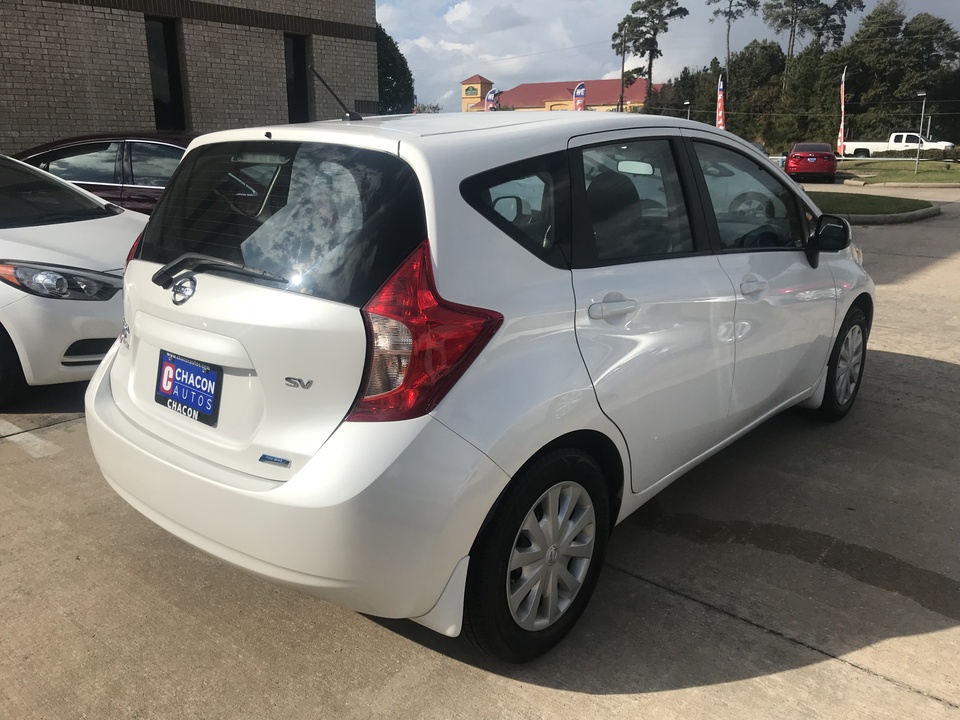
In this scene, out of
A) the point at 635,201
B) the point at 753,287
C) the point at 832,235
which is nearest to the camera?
the point at 635,201

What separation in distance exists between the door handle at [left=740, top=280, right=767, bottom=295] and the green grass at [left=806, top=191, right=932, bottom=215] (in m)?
12.7

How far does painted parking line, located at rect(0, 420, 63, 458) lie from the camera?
4.23 metres

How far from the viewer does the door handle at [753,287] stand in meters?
3.32

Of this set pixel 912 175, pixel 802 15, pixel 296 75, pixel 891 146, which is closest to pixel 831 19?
pixel 802 15

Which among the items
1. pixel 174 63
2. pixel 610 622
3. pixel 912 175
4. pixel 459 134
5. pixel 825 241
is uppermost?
pixel 174 63

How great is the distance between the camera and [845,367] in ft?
14.9

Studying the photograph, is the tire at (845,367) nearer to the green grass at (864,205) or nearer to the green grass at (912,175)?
the green grass at (864,205)

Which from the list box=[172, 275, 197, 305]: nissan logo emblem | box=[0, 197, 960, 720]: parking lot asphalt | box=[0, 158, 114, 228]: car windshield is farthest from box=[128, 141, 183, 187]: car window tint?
box=[172, 275, 197, 305]: nissan logo emblem

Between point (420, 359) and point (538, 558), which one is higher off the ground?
point (420, 359)

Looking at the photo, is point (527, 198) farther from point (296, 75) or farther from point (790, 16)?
point (790, 16)

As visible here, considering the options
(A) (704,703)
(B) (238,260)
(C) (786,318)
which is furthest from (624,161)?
(A) (704,703)

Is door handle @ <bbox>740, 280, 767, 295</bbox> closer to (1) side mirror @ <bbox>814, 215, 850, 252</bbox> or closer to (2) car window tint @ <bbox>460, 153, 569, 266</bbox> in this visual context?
(1) side mirror @ <bbox>814, 215, 850, 252</bbox>

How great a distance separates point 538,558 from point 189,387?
1.19 meters

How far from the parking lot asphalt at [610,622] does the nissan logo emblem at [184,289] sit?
3.77ft
